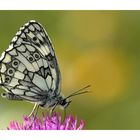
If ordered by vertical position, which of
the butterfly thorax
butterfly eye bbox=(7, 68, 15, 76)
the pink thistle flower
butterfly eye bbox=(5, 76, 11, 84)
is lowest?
the pink thistle flower

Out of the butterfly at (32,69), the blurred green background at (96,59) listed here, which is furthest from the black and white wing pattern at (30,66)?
the blurred green background at (96,59)

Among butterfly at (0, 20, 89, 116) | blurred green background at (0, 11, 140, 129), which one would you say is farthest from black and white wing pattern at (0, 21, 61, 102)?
blurred green background at (0, 11, 140, 129)

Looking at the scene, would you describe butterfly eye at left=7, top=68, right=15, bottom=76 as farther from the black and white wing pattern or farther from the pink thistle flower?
the pink thistle flower

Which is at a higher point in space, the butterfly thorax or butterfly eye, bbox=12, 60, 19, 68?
butterfly eye, bbox=12, 60, 19, 68

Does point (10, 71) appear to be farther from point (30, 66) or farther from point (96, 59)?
point (96, 59)
